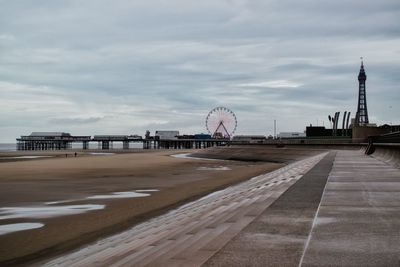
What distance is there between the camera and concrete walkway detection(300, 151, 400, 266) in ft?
18.8

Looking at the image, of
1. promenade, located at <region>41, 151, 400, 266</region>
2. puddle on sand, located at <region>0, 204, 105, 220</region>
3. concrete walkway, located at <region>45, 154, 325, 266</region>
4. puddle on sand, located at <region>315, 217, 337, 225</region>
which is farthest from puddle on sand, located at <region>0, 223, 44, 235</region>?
puddle on sand, located at <region>315, 217, 337, 225</region>

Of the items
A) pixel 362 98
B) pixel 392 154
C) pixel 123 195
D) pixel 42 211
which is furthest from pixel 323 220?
pixel 362 98

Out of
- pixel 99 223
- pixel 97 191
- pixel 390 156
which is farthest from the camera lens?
pixel 390 156

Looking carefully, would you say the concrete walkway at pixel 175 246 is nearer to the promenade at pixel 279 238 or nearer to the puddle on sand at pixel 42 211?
the promenade at pixel 279 238

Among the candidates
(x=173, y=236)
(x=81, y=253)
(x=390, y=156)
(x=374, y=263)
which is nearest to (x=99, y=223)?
(x=81, y=253)

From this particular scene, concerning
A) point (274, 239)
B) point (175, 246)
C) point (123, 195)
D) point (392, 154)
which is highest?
point (392, 154)

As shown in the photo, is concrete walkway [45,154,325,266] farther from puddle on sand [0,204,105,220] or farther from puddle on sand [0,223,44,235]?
puddle on sand [0,204,105,220]

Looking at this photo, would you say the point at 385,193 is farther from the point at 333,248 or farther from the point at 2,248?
the point at 2,248

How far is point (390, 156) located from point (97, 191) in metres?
16.9

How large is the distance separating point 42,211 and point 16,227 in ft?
10.2

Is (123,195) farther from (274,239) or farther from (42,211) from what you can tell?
(274,239)

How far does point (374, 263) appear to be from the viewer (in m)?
5.50

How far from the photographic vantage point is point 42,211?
1570 cm

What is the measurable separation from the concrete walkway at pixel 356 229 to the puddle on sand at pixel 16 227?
7.30 metres
